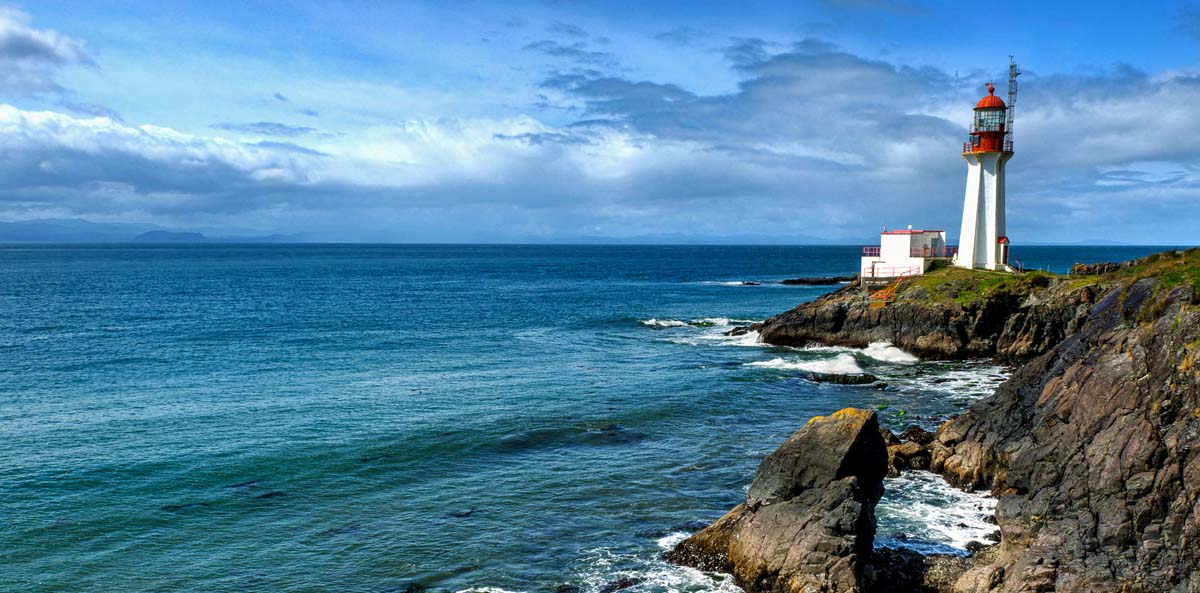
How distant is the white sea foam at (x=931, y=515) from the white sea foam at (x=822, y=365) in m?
20.2

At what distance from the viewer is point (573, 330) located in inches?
2689

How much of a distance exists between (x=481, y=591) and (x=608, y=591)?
3037mm

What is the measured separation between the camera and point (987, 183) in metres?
61.2

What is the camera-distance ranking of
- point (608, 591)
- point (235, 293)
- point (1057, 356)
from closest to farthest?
point (608, 591), point (1057, 356), point (235, 293)

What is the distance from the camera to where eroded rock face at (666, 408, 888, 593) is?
18.7m

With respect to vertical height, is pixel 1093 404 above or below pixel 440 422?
above

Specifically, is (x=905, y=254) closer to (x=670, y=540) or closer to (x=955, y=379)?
(x=955, y=379)

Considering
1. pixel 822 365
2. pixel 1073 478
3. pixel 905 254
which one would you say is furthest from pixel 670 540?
pixel 905 254

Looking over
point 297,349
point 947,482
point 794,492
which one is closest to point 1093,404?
point 947,482

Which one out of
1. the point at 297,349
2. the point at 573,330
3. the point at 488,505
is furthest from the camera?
the point at 573,330

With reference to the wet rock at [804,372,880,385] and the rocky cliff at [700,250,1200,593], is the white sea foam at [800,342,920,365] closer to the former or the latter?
the wet rock at [804,372,880,385]

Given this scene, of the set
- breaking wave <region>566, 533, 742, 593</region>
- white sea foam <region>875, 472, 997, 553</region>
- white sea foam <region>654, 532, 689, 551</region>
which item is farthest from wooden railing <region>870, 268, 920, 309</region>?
Answer: breaking wave <region>566, 533, 742, 593</region>

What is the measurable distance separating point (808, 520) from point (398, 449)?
17.5 m

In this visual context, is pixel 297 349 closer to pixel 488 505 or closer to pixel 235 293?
pixel 488 505
